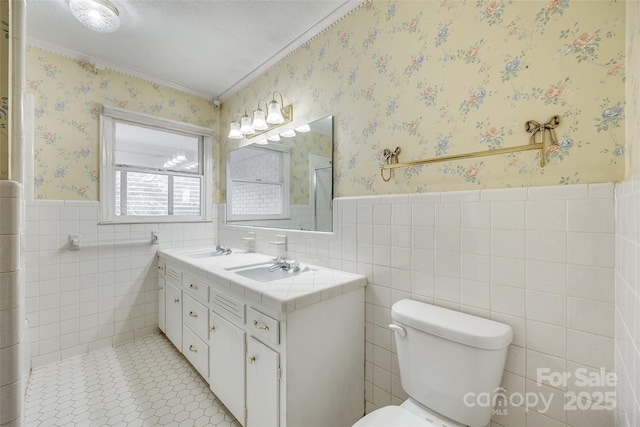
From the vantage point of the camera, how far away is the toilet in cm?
98

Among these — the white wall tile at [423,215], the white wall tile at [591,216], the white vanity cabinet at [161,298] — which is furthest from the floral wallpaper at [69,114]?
the white wall tile at [591,216]

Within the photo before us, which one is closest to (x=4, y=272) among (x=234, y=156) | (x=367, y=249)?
(x=367, y=249)

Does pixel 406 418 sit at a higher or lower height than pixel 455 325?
lower

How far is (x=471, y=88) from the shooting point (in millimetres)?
1183

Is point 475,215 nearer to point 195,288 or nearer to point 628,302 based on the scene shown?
point 628,302

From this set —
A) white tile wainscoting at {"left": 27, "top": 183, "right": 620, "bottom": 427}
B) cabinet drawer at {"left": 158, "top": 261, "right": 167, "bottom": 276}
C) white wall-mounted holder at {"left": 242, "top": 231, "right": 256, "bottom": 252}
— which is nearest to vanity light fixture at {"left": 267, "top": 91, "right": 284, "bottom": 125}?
white tile wainscoting at {"left": 27, "top": 183, "right": 620, "bottom": 427}

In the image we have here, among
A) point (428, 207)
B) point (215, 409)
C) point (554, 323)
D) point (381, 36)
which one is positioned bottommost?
point (215, 409)

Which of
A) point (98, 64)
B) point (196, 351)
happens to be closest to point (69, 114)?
point (98, 64)

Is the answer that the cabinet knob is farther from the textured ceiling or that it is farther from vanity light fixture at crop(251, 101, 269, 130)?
the textured ceiling

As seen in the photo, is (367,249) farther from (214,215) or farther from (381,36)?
(214,215)

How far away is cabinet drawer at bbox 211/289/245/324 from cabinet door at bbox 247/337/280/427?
0.15 m

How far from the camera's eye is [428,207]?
1293mm

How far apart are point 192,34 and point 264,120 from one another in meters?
0.76

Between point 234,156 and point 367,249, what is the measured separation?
1907mm
